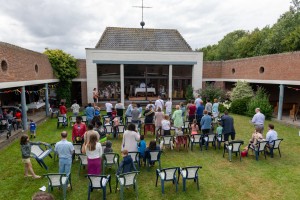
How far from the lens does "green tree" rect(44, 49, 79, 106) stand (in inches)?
704

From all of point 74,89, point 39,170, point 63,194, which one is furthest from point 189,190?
point 74,89

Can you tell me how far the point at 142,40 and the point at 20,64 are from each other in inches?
503

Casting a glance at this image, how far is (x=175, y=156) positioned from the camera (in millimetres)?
8867

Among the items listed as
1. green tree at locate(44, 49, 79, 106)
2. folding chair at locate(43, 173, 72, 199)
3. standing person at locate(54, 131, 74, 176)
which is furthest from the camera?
green tree at locate(44, 49, 79, 106)

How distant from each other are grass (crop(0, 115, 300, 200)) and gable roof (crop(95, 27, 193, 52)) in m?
13.8

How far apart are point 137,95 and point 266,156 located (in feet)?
47.2

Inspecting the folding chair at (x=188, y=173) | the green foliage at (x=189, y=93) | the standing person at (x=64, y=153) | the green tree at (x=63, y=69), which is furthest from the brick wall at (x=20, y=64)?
the green foliage at (x=189, y=93)

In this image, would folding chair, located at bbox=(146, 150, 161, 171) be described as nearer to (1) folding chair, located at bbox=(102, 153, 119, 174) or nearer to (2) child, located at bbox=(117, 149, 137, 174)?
(1) folding chair, located at bbox=(102, 153, 119, 174)

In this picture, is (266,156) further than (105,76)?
No

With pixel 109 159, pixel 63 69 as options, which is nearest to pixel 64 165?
pixel 109 159

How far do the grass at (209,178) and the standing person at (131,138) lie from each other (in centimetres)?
98

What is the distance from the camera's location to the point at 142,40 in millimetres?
22516

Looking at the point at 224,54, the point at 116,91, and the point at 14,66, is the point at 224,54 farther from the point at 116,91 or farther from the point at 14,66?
the point at 14,66

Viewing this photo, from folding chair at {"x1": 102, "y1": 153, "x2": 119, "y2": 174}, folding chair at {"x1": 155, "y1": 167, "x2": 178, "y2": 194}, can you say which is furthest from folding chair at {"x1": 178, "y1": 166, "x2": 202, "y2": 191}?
folding chair at {"x1": 102, "y1": 153, "x2": 119, "y2": 174}
